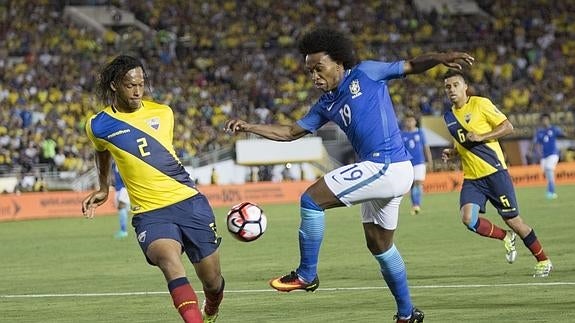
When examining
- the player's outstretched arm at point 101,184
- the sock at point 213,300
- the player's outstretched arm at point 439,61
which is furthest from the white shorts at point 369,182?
the player's outstretched arm at point 101,184

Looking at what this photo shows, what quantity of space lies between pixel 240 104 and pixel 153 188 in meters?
38.1

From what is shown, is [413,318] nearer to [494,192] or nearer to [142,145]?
[142,145]

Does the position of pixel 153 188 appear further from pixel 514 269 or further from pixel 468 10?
pixel 468 10

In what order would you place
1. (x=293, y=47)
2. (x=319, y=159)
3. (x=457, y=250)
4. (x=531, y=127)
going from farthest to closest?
1. (x=293, y=47)
2. (x=531, y=127)
3. (x=319, y=159)
4. (x=457, y=250)

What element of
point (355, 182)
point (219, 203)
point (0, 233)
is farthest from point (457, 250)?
point (219, 203)

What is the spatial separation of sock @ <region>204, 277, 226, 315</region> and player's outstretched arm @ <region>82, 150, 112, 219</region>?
1.20 m

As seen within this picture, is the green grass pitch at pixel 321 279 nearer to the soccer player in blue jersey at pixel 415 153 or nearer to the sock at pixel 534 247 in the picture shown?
the sock at pixel 534 247

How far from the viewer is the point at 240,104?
48031 millimetres

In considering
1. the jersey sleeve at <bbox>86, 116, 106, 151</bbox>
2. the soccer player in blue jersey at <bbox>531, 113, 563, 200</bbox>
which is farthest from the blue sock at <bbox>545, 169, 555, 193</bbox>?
the jersey sleeve at <bbox>86, 116, 106, 151</bbox>

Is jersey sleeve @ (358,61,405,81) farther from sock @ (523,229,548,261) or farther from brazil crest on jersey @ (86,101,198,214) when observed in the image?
sock @ (523,229,548,261)

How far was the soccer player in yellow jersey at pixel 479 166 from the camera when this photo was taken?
1630cm

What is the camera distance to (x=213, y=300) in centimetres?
1082

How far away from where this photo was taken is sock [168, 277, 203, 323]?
954cm

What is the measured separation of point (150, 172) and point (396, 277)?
7.65 ft
